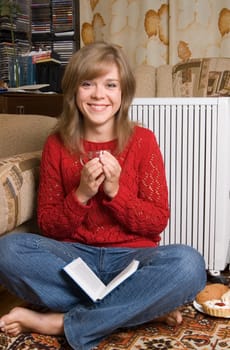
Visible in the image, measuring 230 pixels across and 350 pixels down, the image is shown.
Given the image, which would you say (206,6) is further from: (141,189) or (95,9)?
(141,189)

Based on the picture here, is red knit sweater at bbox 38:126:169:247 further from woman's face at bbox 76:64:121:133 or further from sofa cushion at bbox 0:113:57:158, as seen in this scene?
sofa cushion at bbox 0:113:57:158

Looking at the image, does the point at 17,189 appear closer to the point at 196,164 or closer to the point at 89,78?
the point at 89,78

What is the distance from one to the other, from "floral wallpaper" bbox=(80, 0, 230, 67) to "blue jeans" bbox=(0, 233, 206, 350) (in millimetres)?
1687

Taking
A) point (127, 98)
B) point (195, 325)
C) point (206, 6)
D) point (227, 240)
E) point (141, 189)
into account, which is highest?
point (206, 6)

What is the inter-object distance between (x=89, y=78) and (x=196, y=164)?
0.52 metres

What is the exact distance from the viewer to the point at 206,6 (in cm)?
282

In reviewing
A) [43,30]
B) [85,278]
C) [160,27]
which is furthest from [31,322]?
[43,30]

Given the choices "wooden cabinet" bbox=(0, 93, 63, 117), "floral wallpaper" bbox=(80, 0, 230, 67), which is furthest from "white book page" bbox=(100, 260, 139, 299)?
"floral wallpaper" bbox=(80, 0, 230, 67)

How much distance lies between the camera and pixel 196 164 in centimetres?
178

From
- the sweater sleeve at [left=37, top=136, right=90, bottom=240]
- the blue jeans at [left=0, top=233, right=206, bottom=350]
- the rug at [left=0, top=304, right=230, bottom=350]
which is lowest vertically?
the rug at [left=0, top=304, right=230, bottom=350]

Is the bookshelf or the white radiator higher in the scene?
the bookshelf

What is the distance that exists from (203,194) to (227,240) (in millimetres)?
205

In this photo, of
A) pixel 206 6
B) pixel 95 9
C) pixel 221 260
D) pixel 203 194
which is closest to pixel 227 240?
pixel 221 260

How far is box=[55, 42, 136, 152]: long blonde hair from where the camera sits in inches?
57.7
